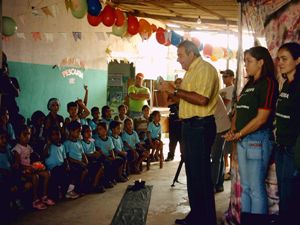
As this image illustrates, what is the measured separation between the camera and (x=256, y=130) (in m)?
3.52

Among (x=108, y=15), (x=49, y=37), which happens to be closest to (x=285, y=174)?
(x=108, y=15)

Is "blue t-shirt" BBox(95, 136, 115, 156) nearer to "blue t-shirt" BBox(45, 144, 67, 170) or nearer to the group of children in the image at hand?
the group of children

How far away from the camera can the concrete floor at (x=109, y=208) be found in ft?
15.2

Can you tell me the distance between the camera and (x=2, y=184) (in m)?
4.65

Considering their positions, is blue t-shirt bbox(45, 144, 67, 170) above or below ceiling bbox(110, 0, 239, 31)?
below

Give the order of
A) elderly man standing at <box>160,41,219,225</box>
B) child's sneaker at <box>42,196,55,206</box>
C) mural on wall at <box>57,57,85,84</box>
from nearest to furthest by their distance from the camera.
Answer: elderly man standing at <box>160,41,219,225</box> < child's sneaker at <box>42,196,55,206</box> < mural on wall at <box>57,57,85,84</box>

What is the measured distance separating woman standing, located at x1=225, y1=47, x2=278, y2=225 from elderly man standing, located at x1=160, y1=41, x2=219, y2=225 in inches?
13.0

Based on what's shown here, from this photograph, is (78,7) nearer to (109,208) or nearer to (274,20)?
(109,208)

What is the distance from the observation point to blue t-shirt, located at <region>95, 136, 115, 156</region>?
6.57m

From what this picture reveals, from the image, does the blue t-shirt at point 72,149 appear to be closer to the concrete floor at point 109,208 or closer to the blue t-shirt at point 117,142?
the concrete floor at point 109,208

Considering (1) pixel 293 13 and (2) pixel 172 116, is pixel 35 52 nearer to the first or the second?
(2) pixel 172 116

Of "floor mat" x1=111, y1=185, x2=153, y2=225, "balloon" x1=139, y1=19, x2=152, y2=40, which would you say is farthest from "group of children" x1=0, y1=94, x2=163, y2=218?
"balloon" x1=139, y1=19, x2=152, y2=40

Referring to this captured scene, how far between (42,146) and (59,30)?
11.0ft

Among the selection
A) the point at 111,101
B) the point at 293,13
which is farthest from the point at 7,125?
the point at 111,101
